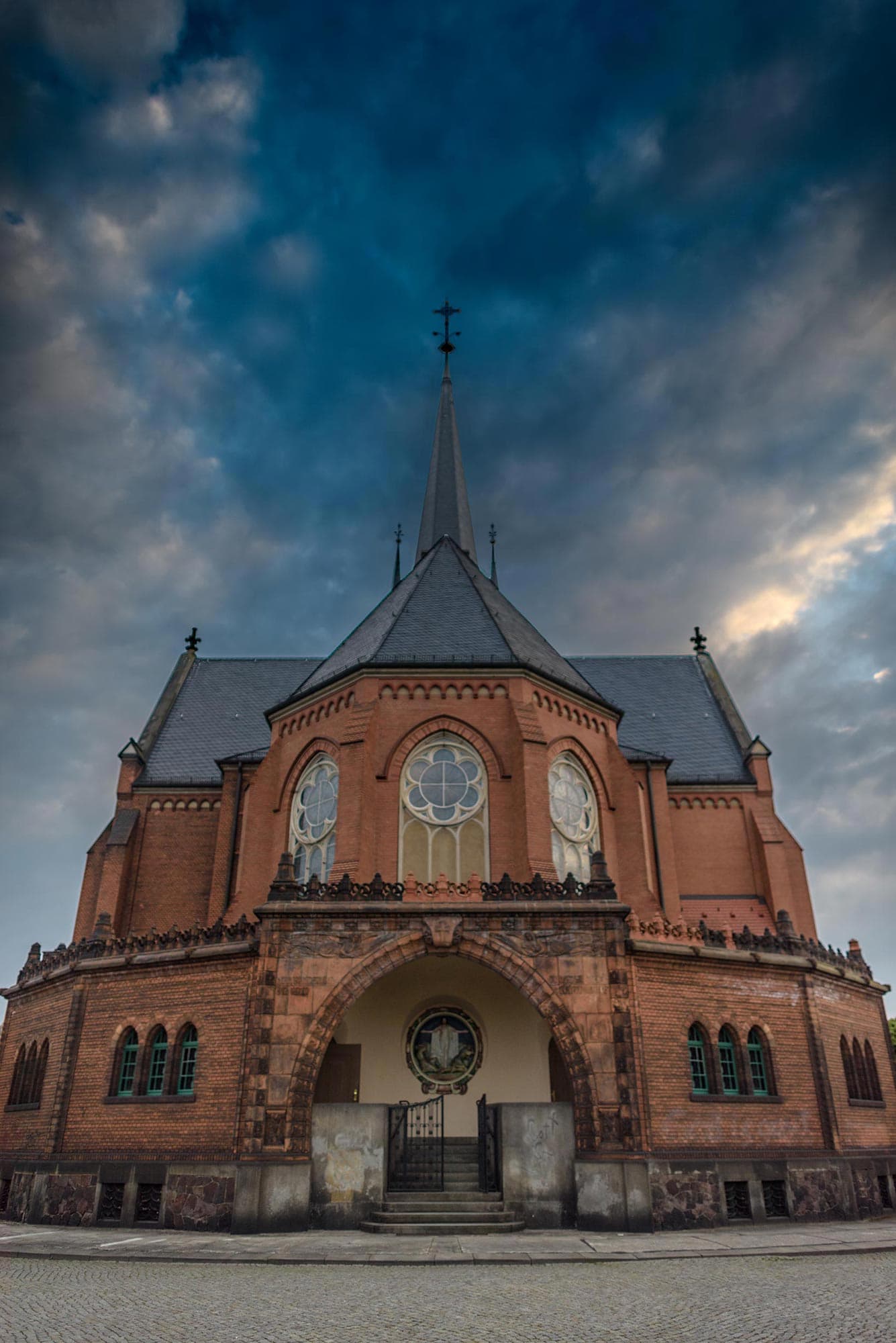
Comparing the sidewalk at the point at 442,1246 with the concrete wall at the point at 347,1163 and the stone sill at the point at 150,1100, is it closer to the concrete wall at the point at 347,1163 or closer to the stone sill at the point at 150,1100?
the concrete wall at the point at 347,1163

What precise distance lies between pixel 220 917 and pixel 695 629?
24.2 meters

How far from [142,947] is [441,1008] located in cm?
726

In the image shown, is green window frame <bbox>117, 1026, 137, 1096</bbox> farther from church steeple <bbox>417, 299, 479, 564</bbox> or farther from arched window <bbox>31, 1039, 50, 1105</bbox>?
church steeple <bbox>417, 299, 479, 564</bbox>

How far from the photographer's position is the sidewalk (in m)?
13.4

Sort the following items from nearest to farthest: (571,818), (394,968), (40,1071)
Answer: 1. (394,968)
2. (40,1071)
3. (571,818)

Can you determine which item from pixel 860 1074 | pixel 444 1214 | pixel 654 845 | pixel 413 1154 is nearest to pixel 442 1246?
pixel 444 1214

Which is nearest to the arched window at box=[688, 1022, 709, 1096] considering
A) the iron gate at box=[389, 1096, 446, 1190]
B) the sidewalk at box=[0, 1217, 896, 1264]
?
the sidewalk at box=[0, 1217, 896, 1264]

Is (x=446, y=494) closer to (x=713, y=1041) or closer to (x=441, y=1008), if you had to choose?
(x=441, y=1008)

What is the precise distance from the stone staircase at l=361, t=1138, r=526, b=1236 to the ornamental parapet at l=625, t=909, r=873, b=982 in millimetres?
5552

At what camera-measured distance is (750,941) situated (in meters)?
21.0

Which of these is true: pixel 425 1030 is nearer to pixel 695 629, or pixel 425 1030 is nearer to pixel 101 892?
pixel 101 892

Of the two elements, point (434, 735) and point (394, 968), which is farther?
point (434, 735)

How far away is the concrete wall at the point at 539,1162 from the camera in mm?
17109

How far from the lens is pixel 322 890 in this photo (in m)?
19.5
